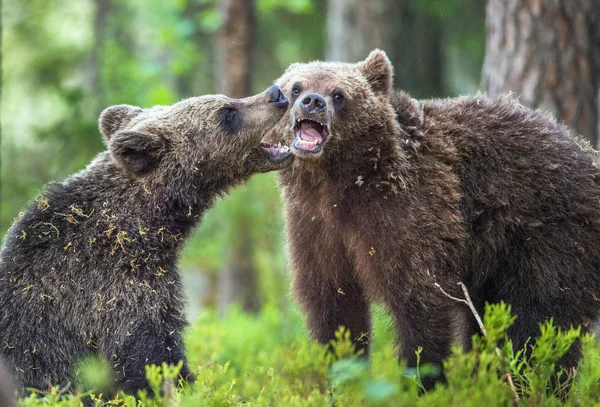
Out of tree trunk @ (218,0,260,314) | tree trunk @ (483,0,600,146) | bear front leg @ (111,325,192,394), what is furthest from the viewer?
tree trunk @ (218,0,260,314)

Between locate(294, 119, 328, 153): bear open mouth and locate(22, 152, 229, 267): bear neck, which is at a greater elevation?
locate(294, 119, 328, 153): bear open mouth

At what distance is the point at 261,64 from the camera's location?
62.2ft

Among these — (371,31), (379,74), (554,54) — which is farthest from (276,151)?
(371,31)

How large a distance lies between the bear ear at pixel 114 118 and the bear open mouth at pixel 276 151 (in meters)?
1.23

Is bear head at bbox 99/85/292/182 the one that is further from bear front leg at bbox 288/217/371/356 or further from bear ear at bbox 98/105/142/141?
bear front leg at bbox 288/217/371/356

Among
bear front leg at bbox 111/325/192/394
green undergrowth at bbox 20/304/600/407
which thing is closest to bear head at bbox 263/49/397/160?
green undergrowth at bbox 20/304/600/407

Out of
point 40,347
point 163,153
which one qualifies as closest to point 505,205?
point 163,153

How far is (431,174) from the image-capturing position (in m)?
6.88

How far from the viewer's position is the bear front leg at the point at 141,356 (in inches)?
239

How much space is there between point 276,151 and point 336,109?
2.24 ft

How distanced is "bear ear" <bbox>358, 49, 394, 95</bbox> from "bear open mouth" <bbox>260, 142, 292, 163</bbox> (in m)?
0.93

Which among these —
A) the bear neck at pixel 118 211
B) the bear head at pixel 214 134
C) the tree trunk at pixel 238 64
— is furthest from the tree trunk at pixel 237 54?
the bear neck at pixel 118 211

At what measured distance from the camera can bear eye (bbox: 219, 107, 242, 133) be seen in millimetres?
7406

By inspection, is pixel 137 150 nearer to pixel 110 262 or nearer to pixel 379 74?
pixel 110 262
